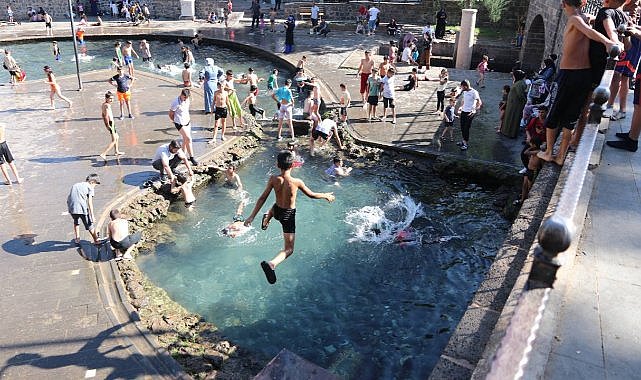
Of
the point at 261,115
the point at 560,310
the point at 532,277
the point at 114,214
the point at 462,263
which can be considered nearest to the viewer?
the point at 532,277

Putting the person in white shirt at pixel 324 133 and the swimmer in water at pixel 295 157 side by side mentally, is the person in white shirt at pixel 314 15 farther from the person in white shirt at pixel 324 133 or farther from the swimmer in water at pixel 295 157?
the person in white shirt at pixel 324 133

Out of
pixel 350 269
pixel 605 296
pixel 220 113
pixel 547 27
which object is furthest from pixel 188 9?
pixel 605 296

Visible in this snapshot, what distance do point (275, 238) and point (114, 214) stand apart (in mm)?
3370

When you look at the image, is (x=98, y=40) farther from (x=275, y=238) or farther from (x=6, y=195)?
(x=275, y=238)

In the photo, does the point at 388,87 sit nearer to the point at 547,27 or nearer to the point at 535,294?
the point at 547,27

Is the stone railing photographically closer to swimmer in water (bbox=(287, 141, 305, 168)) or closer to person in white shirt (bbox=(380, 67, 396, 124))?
swimmer in water (bbox=(287, 141, 305, 168))

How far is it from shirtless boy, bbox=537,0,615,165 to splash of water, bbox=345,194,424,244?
5.01m

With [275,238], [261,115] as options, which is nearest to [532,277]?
[275,238]

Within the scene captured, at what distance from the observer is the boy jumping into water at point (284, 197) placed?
6.84 meters

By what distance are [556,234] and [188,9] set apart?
35873 mm

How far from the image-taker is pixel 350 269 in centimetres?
1025

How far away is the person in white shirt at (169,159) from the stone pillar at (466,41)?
15326 mm

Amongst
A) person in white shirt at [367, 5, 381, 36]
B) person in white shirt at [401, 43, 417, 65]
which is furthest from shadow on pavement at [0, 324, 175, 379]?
person in white shirt at [367, 5, 381, 36]

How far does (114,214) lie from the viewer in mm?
9422
